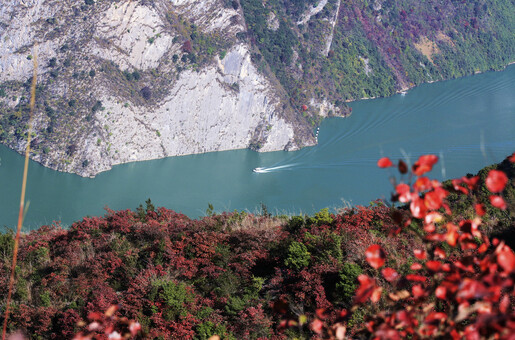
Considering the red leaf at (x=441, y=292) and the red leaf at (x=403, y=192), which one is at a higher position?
the red leaf at (x=403, y=192)

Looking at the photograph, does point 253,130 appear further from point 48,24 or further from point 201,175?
point 48,24

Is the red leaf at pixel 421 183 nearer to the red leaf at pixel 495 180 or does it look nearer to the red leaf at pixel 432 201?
the red leaf at pixel 432 201

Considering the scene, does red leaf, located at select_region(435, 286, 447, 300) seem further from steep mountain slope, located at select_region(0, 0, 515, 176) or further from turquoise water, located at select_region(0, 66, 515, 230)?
steep mountain slope, located at select_region(0, 0, 515, 176)

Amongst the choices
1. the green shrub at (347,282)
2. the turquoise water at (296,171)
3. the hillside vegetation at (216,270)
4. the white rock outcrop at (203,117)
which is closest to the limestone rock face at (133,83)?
the white rock outcrop at (203,117)

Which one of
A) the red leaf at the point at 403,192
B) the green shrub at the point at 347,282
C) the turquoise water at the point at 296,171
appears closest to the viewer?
the red leaf at the point at 403,192

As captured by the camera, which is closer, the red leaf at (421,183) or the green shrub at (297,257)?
the red leaf at (421,183)

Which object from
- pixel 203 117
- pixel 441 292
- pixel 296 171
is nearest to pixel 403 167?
pixel 441 292

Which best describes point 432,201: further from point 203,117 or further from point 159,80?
point 203,117

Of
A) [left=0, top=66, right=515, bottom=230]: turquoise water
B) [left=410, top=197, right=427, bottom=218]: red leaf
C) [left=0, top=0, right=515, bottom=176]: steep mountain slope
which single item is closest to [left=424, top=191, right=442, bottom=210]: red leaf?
[left=410, top=197, right=427, bottom=218]: red leaf
